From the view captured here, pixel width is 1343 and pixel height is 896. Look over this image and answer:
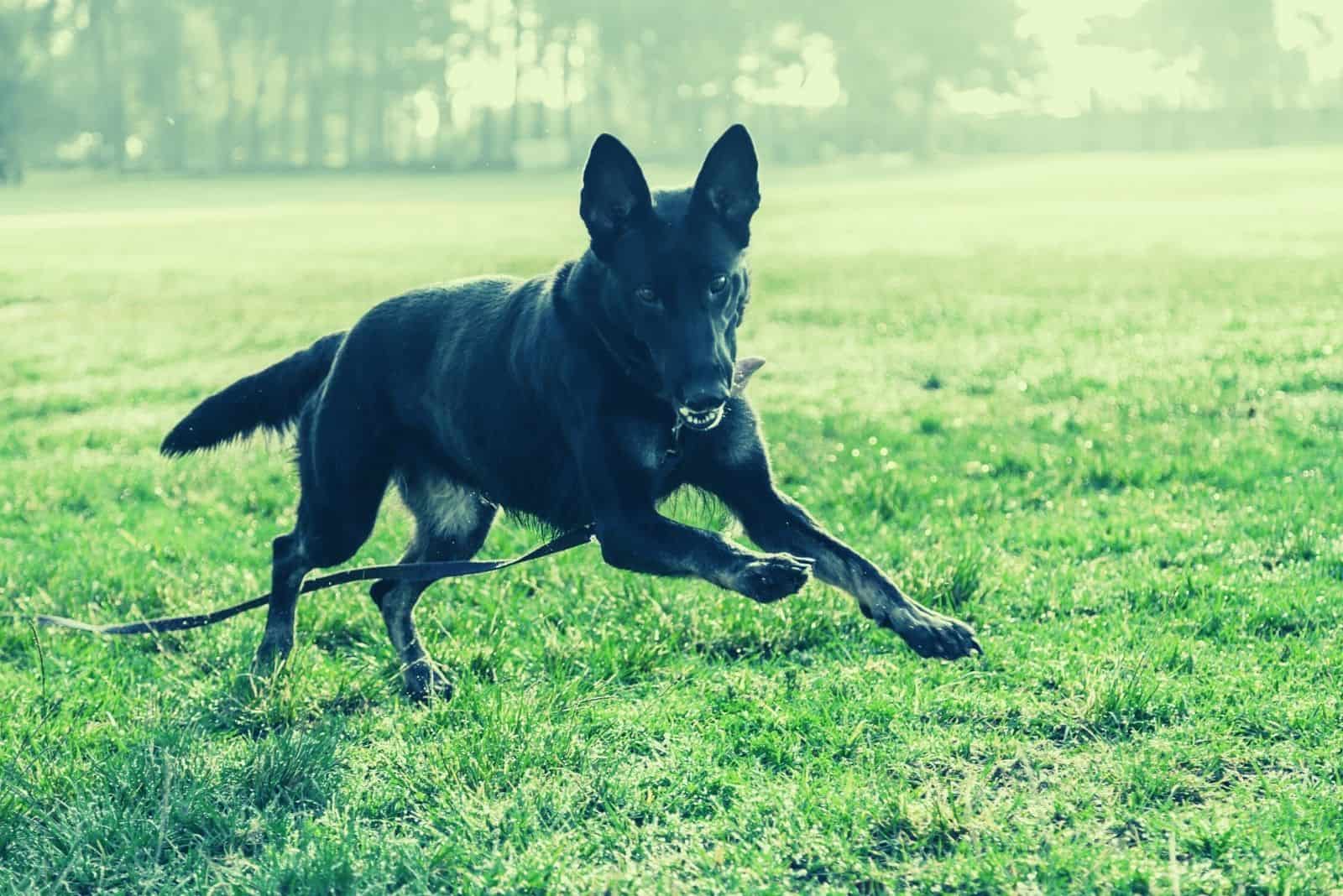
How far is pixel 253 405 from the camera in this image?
551 centimetres

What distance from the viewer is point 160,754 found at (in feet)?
14.2

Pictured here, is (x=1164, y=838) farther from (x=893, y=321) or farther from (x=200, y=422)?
(x=893, y=321)

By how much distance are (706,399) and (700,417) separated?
0.09m

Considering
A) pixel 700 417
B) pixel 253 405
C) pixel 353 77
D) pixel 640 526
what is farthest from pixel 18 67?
A: pixel 700 417

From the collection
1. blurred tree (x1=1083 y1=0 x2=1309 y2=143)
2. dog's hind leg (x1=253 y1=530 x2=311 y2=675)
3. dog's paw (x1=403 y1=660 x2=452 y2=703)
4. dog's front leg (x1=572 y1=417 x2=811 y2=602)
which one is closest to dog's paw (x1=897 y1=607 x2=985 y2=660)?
dog's front leg (x1=572 y1=417 x2=811 y2=602)

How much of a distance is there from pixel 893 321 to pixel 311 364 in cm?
1035

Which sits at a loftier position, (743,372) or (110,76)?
(110,76)

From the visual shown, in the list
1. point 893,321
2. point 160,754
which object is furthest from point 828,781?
point 893,321

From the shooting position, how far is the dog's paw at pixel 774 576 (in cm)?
368

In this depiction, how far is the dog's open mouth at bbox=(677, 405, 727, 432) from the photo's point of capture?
13.1ft

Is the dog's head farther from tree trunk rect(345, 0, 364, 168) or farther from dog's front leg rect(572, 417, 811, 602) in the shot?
tree trunk rect(345, 0, 364, 168)

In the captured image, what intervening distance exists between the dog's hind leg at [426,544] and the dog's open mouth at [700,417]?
1.55m

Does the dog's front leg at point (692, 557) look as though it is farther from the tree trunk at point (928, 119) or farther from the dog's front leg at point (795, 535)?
the tree trunk at point (928, 119)

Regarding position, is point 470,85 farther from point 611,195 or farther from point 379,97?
point 611,195
